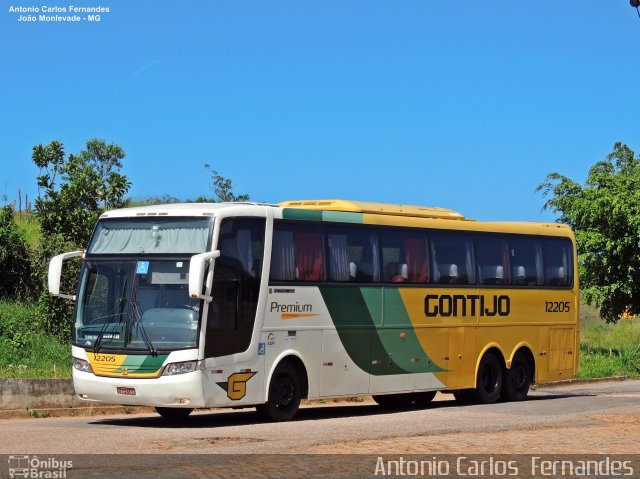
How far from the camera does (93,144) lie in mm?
77750

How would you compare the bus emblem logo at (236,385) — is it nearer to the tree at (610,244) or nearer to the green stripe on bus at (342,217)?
the green stripe on bus at (342,217)

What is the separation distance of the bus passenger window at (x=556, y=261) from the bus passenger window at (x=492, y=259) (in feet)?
4.72

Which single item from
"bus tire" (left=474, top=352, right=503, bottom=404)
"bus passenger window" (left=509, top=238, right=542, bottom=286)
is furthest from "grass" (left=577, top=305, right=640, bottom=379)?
"bus tire" (left=474, top=352, right=503, bottom=404)

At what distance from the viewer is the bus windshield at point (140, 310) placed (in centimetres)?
1838

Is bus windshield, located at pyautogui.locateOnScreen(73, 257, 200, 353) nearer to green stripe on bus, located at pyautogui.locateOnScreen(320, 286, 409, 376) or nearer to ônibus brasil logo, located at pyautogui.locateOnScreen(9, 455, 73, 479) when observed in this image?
green stripe on bus, located at pyautogui.locateOnScreen(320, 286, 409, 376)

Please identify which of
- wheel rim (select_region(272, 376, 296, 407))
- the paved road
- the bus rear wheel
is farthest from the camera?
the bus rear wheel

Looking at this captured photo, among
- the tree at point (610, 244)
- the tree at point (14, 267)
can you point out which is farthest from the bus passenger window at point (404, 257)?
the tree at point (610, 244)

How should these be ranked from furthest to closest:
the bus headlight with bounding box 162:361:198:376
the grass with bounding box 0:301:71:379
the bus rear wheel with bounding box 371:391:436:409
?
the bus rear wheel with bounding box 371:391:436:409, the grass with bounding box 0:301:71:379, the bus headlight with bounding box 162:361:198:376

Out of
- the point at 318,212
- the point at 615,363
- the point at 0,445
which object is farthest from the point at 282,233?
the point at 615,363

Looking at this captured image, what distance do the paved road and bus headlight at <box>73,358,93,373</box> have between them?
836mm

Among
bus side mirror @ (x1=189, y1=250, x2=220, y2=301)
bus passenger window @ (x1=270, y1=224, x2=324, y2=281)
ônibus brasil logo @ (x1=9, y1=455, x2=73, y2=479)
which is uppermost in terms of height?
bus passenger window @ (x1=270, y1=224, x2=324, y2=281)

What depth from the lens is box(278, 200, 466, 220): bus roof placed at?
72.8ft

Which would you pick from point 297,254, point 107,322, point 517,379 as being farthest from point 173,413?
point 517,379

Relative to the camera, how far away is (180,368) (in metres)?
18.3
